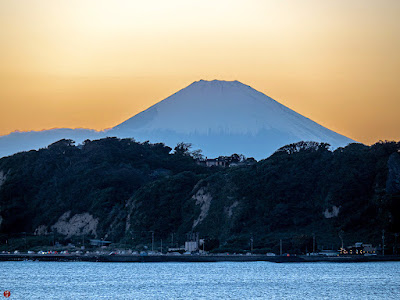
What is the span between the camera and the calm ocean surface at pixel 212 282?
8444 cm

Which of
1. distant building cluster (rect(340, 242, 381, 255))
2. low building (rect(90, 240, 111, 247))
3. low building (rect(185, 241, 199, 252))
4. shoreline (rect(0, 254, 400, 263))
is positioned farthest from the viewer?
low building (rect(90, 240, 111, 247))

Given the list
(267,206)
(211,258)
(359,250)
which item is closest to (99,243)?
(211,258)

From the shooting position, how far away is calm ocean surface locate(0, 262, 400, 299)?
84438 mm

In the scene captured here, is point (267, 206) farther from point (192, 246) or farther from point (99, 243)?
point (99, 243)

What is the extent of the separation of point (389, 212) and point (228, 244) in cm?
3138

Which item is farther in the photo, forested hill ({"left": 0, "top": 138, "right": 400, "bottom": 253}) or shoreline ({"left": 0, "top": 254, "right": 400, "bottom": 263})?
forested hill ({"left": 0, "top": 138, "right": 400, "bottom": 253})

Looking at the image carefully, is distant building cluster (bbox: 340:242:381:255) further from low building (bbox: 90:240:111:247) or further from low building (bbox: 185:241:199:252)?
low building (bbox: 90:240:111:247)

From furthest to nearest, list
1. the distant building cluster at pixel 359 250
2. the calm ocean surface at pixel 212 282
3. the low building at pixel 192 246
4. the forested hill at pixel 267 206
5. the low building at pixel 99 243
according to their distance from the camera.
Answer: the low building at pixel 99 243, the low building at pixel 192 246, the forested hill at pixel 267 206, the distant building cluster at pixel 359 250, the calm ocean surface at pixel 212 282

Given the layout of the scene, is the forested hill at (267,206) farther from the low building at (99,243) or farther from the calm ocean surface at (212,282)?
the calm ocean surface at (212,282)

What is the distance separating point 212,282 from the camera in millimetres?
99875

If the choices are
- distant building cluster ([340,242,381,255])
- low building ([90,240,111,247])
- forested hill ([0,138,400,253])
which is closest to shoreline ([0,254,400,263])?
distant building cluster ([340,242,381,255])

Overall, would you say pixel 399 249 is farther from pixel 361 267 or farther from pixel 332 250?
pixel 361 267

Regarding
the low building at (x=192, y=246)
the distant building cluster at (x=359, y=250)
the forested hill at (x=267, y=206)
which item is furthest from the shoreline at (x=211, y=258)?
the low building at (x=192, y=246)

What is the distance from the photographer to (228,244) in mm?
160250
